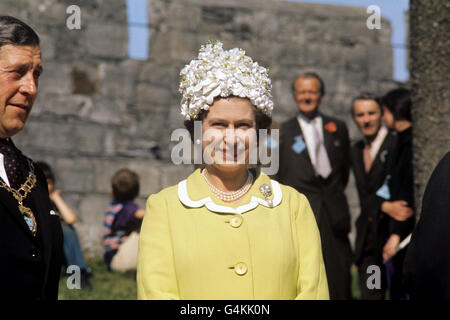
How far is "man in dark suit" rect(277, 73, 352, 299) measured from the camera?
622 centimetres

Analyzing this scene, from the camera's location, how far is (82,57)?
8469mm

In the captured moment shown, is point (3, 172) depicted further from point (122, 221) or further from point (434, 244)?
point (122, 221)

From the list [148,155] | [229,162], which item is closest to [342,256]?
[148,155]

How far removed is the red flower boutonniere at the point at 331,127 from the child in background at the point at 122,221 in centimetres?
226

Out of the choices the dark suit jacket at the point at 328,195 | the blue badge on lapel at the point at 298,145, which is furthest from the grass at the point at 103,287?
the blue badge on lapel at the point at 298,145

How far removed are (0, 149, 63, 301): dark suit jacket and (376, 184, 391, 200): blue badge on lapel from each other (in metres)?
3.65

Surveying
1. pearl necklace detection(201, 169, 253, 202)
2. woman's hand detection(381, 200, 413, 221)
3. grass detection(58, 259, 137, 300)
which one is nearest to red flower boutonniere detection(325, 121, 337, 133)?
woman's hand detection(381, 200, 413, 221)

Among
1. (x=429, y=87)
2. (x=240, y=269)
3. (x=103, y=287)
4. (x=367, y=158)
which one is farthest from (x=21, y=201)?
(x=367, y=158)

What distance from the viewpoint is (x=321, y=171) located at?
634 centimetres

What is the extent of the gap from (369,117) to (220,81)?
4071mm

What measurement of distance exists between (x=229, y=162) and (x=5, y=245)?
3.11ft

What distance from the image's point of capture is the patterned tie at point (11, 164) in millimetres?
3090

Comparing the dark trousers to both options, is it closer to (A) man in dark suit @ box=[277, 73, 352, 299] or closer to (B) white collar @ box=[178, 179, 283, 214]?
(A) man in dark suit @ box=[277, 73, 352, 299]

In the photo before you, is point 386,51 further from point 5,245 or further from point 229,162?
point 5,245
